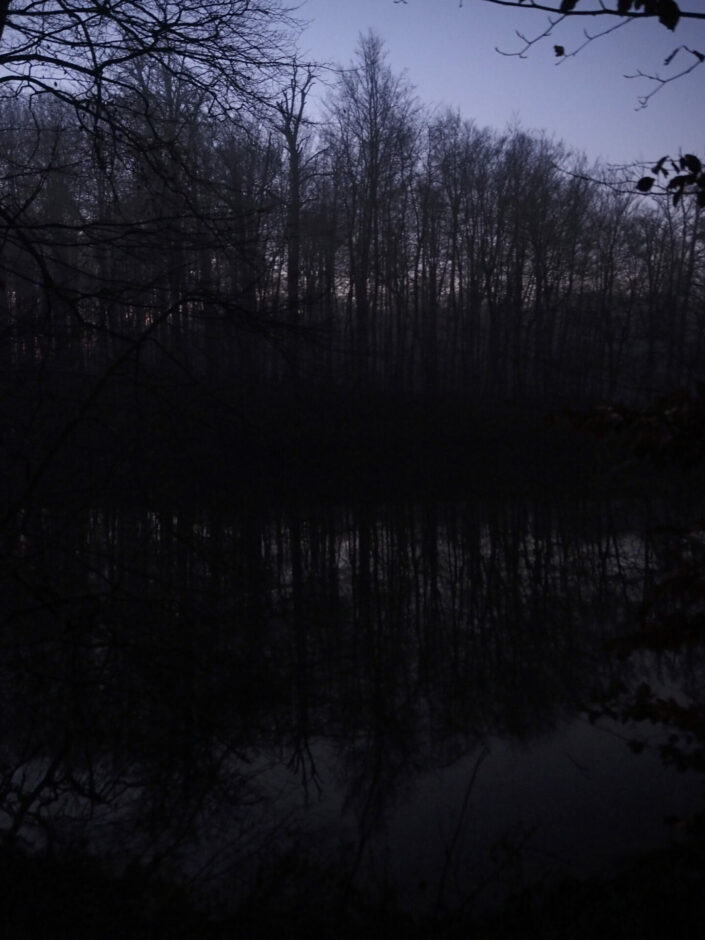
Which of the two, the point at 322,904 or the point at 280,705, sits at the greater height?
Result: the point at 280,705

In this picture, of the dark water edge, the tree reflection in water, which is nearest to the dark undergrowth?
the dark water edge

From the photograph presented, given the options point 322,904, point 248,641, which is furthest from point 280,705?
point 322,904

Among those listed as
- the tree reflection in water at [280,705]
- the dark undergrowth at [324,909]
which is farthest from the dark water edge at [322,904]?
the tree reflection in water at [280,705]

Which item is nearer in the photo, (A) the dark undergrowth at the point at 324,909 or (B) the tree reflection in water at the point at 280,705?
(A) the dark undergrowth at the point at 324,909

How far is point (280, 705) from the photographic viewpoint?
6738 millimetres

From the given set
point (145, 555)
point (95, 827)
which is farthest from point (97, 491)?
point (145, 555)

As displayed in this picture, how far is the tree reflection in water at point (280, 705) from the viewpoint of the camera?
16.3ft

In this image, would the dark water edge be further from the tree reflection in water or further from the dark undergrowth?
the tree reflection in water

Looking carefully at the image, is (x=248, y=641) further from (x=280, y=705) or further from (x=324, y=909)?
(x=324, y=909)

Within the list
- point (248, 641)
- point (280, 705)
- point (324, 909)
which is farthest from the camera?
point (248, 641)

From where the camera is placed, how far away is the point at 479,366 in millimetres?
37312

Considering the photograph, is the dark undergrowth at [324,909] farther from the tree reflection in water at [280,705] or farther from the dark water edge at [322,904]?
the tree reflection in water at [280,705]

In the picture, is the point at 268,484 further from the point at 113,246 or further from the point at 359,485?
the point at 113,246

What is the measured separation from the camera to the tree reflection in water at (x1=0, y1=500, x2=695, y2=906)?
4977 millimetres
